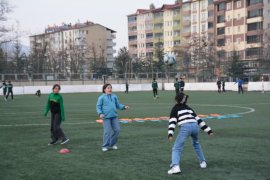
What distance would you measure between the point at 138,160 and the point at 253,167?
99.4 inches

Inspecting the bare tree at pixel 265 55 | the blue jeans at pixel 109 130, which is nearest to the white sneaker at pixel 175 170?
the blue jeans at pixel 109 130

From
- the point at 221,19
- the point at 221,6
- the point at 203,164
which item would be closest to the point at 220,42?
the point at 221,19

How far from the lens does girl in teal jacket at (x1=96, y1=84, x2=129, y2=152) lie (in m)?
9.34

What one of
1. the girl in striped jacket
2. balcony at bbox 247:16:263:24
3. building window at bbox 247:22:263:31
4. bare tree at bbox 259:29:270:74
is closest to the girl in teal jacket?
the girl in striped jacket

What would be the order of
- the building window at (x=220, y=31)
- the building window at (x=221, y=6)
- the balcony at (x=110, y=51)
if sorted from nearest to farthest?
the building window at (x=221, y=6) → the building window at (x=220, y=31) → the balcony at (x=110, y=51)

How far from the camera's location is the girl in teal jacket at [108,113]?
9.34 meters

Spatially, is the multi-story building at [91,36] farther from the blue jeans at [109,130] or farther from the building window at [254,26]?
the blue jeans at [109,130]

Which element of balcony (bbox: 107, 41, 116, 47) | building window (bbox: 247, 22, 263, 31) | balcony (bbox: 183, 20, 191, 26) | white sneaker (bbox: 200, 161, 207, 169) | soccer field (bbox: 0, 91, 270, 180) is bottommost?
soccer field (bbox: 0, 91, 270, 180)

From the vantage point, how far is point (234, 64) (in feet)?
221

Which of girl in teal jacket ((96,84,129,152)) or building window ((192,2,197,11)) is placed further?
building window ((192,2,197,11))

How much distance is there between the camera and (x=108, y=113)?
934 cm

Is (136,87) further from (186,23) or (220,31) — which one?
(186,23)

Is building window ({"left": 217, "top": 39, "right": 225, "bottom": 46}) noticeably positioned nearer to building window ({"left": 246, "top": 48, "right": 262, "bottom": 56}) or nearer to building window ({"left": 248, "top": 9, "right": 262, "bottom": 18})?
building window ({"left": 248, "top": 9, "right": 262, "bottom": 18})

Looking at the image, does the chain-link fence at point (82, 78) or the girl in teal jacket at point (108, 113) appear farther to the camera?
the chain-link fence at point (82, 78)
